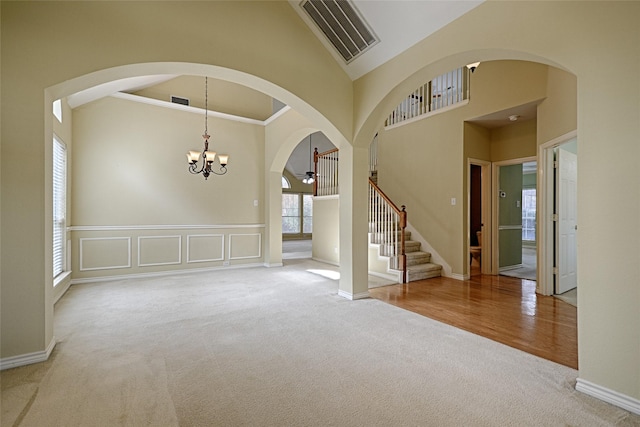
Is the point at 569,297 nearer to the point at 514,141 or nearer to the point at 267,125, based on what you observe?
the point at 514,141

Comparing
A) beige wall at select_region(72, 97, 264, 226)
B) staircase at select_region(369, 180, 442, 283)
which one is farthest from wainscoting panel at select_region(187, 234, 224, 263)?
staircase at select_region(369, 180, 442, 283)

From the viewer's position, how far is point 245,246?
666 centimetres

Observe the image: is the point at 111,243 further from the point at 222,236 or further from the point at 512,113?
the point at 512,113

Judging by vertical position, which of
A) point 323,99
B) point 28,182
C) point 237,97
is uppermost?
point 237,97

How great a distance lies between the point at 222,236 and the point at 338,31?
451 cm

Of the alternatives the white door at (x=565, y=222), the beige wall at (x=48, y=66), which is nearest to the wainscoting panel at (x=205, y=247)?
the beige wall at (x=48, y=66)

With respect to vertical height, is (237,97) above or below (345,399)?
above

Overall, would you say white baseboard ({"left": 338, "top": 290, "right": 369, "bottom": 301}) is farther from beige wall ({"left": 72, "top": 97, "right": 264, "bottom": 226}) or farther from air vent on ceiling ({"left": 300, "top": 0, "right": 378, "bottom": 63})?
beige wall ({"left": 72, "top": 97, "right": 264, "bottom": 226})

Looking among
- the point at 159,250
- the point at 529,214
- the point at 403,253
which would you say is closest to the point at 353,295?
the point at 403,253

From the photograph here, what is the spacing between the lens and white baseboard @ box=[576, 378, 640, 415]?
1776 millimetres

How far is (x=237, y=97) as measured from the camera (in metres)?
7.60

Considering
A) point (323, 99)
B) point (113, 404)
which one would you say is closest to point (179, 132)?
point (323, 99)

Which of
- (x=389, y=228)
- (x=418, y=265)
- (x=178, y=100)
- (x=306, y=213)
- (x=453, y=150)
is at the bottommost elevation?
(x=418, y=265)

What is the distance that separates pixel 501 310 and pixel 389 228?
7.64 feet
